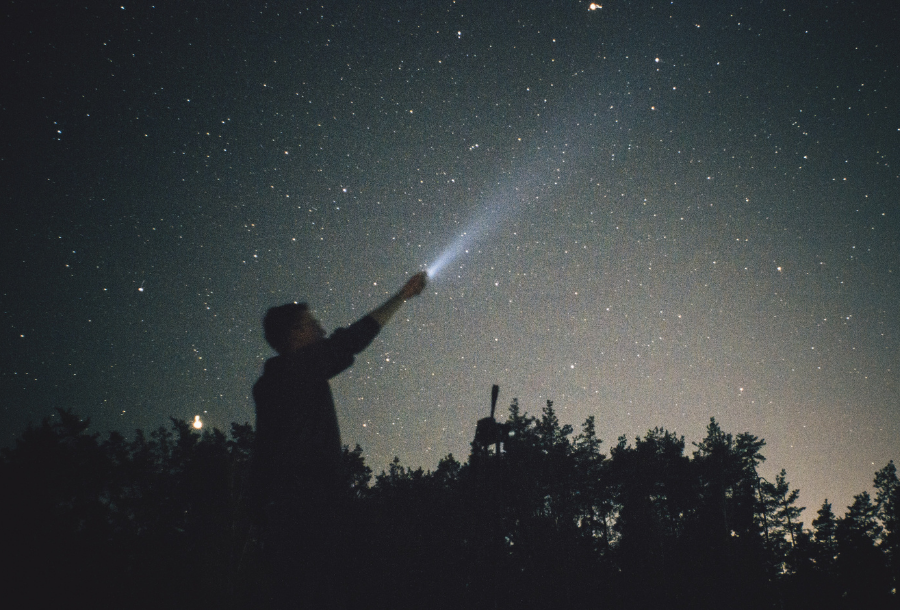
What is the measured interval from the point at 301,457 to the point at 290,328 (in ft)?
2.36

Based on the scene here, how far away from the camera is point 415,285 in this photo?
268cm

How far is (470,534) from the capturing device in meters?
26.8

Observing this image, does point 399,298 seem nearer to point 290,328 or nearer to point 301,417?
point 290,328

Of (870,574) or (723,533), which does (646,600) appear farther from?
(870,574)

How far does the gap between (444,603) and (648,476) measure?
23202 mm

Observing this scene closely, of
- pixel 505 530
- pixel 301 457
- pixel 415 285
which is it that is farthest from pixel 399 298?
pixel 505 530

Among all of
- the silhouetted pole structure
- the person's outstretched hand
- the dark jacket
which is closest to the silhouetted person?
the dark jacket

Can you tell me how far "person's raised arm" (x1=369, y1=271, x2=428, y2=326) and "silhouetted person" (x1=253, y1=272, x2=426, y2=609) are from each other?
17 millimetres

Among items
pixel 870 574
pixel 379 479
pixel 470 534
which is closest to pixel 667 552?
pixel 870 574

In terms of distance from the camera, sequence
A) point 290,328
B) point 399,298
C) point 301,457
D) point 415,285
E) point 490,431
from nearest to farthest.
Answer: point 301,457
point 290,328
point 399,298
point 415,285
point 490,431

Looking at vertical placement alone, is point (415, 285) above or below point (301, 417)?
above

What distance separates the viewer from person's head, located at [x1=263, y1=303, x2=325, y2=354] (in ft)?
7.57

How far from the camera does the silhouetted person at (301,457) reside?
1.85 m

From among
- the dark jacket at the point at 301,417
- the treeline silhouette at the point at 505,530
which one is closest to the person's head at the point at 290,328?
the dark jacket at the point at 301,417
